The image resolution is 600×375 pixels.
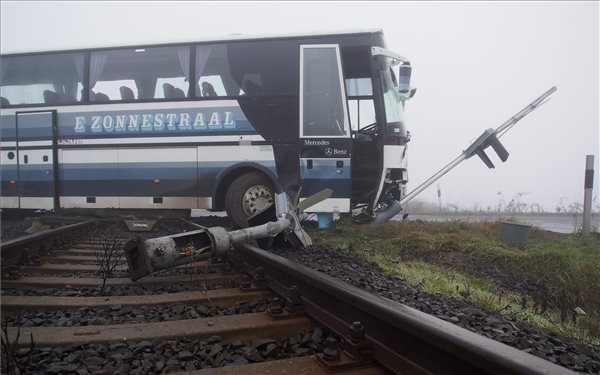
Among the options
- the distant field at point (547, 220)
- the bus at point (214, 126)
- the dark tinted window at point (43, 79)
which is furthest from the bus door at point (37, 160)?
the distant field at point (547, 220)

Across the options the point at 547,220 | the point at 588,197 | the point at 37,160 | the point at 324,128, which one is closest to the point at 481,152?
the point at 588,197

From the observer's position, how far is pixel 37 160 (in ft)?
27.4

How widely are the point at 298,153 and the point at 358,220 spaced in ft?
5.41

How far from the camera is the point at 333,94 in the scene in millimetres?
7441

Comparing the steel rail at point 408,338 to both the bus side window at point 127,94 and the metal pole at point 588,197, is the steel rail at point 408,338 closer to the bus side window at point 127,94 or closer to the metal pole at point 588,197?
the metal pole at point 588,197

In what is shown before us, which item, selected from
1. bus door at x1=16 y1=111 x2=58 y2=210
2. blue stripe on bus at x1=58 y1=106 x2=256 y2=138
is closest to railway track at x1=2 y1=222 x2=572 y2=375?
blue stripe on bus at x1=58 y1=106 x2=256 y2=138

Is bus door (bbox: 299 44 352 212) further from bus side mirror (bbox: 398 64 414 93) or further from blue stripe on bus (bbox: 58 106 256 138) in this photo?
bus side mirror (bbox: 398 64 414 93)

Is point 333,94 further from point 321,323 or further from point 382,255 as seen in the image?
point 321,323

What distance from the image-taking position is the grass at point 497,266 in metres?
3.51

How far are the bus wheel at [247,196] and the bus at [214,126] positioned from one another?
0.8 inches

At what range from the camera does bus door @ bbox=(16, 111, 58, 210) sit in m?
8.23

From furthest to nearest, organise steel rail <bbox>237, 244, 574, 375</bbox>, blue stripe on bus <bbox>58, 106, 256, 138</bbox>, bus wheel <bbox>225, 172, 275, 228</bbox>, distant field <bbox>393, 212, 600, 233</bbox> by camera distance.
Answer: distant field <bbox>393, 212, 600, 233</bbox> < blue stripe on bus <bbox>58, 106, 256, 138</bbox> < bus wheel <bbox>225, 172, 275, 228</bbox> < steel rail <bbox>237, 244, 574, 375</bbox>

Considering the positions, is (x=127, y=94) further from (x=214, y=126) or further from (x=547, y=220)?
(x=547, y=220)

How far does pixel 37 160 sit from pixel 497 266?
851cm
